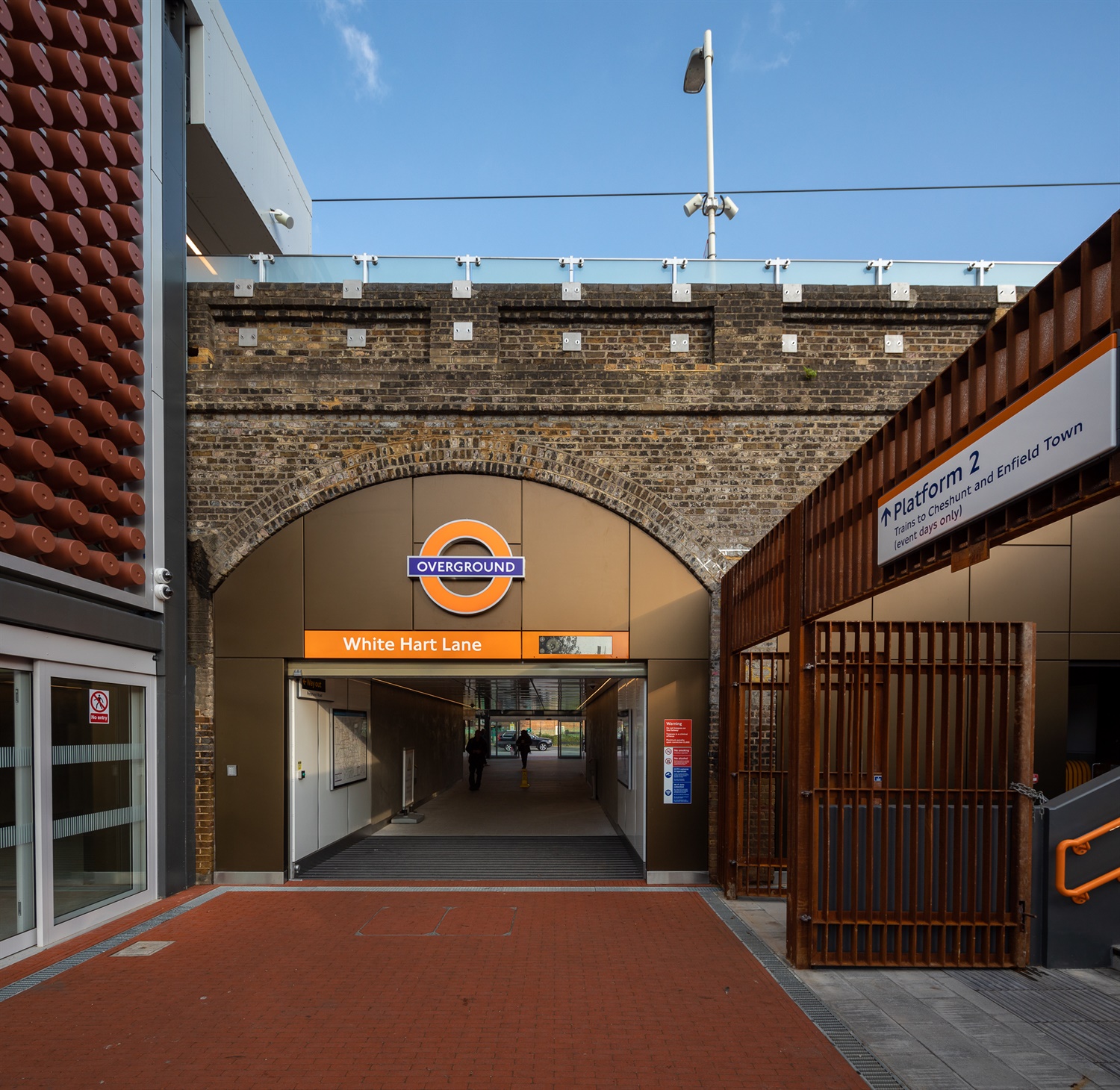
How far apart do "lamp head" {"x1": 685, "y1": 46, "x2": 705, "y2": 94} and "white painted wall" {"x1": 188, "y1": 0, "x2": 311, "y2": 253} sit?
7.13 meters

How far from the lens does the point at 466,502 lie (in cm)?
1002

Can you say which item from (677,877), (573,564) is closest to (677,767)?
(677,877)

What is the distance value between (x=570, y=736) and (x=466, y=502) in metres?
26.9

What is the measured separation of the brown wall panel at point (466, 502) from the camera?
998 cm

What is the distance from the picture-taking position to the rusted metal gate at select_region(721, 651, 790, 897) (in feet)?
29.4

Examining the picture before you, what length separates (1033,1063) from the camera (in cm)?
502

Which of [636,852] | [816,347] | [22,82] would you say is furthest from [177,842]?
[816,347]

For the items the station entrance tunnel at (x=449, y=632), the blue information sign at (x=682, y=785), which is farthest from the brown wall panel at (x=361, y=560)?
the blue information sign at (x=682, y=785)

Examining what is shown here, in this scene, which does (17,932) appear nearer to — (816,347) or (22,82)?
(22,82)

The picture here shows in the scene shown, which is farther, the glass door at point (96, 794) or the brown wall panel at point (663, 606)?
the brown wall panel at point (663, 606)

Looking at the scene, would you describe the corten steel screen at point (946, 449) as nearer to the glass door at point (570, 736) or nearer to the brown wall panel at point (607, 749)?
the brown wall panel at point (607, 749)

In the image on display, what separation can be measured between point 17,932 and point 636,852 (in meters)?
6.71

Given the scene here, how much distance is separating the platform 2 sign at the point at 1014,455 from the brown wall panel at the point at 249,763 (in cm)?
746

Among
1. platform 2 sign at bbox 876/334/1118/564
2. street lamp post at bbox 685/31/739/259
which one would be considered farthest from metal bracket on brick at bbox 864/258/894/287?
platform 2 sign at bbox 876/334/1118/564
